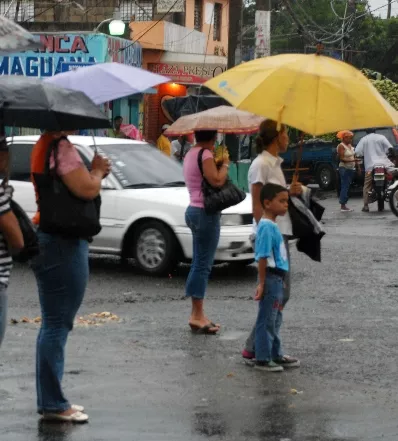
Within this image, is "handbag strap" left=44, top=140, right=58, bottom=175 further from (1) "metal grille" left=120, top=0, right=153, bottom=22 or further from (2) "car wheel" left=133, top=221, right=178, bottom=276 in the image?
(1) "metal grille" left=120, top=0, right=153, bottom=22

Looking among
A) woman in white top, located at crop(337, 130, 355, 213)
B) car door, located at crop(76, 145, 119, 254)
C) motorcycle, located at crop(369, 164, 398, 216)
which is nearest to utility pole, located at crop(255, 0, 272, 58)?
woman in white top, located at crop(337, 130, 355, 213)

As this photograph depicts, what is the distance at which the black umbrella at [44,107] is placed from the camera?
245 inches

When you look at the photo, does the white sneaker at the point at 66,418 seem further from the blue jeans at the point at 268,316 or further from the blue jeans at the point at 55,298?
the blue jeans at the point at 268,316

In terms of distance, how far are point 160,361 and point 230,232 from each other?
469 centimetres

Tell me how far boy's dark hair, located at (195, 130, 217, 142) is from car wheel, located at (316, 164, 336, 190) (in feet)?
72.5

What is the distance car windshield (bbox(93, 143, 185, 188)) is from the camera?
13.9 metres

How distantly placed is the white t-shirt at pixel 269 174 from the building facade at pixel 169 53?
2381cm

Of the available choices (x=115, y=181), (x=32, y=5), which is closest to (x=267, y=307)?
(x=115, y=181)

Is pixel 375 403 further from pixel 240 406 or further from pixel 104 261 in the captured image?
pixel 104 261

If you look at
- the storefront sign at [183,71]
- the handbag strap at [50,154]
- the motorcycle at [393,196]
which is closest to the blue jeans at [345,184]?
the motorcycle at [393,196]

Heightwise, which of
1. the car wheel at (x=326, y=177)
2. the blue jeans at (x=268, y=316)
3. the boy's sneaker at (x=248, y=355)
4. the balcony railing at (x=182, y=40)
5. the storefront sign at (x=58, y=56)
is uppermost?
the balcony railing at (x=182, y=40)

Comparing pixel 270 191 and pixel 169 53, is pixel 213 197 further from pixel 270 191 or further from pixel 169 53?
pixel 169 53

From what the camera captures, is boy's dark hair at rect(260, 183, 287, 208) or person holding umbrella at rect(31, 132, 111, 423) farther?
boy's dark hair at rect(260, 183, 287, 208)

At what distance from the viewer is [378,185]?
24.0 meters
